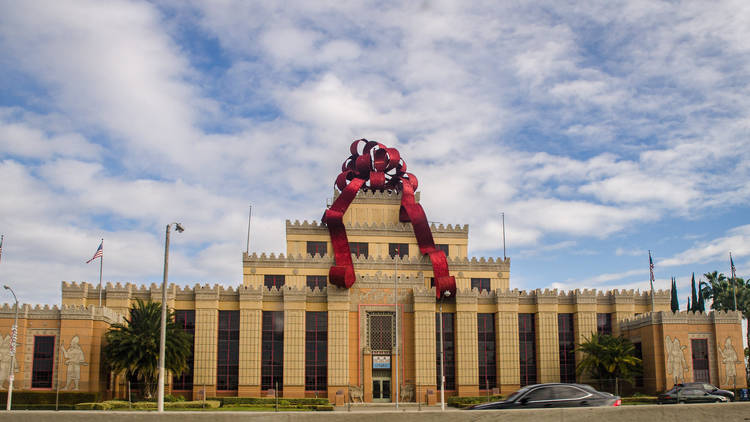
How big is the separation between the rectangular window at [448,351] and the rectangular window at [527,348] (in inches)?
267

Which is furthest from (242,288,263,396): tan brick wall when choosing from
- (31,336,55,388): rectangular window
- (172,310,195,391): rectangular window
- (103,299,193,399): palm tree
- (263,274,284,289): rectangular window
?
(31,336,55,388): rectangular window

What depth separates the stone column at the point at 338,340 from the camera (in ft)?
209

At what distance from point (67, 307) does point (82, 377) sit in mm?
5853

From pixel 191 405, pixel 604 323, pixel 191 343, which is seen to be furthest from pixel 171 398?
pixel 604 323

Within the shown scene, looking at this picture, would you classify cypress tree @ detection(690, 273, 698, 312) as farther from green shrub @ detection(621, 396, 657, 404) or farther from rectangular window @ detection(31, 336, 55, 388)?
rectangular window @ detection(31, 336, 55, 388)

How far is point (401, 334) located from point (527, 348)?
1310 centimetres

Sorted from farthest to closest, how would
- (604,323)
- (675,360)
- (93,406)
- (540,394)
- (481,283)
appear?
(481,283) → (604,323) → (675,360) → (93,406) → (540,394)

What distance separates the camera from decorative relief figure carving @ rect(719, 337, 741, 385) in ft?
203

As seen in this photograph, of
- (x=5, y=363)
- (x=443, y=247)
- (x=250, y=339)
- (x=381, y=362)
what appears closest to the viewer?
(x=5, y=363)

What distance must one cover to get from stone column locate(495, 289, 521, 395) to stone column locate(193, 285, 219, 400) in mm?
27295

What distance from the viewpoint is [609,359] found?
62.5 m

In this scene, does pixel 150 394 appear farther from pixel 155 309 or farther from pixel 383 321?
pixel 383 321

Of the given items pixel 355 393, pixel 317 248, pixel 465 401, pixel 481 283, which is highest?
pixel 317 248

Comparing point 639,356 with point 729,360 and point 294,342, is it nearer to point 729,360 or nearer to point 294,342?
point 729,360
